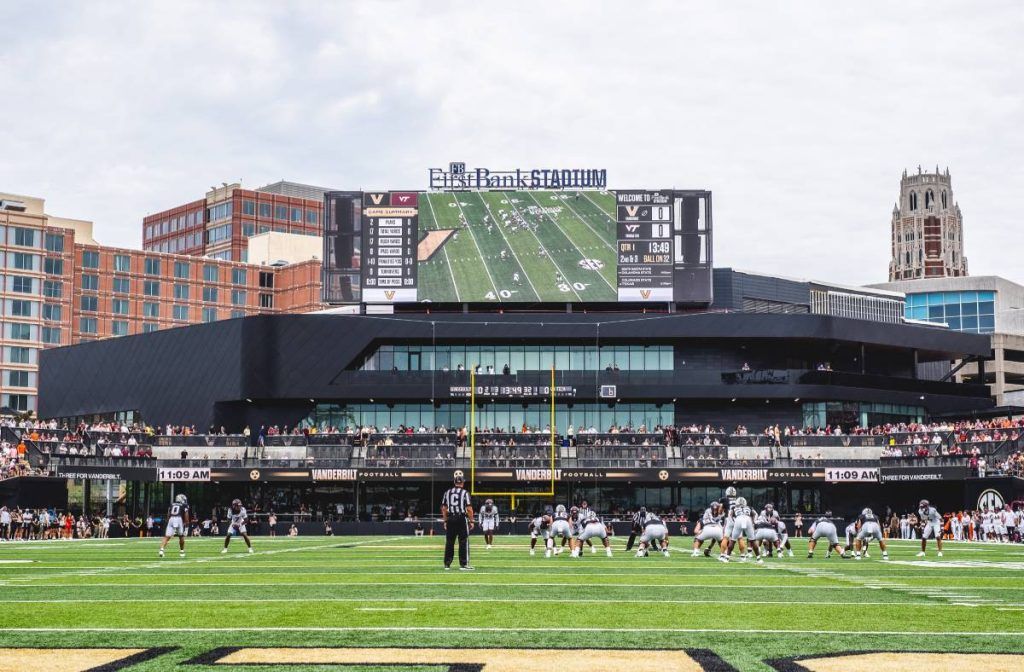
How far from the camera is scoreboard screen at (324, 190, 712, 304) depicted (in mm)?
73812

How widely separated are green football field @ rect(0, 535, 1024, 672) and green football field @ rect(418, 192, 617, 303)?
4649 centimetres

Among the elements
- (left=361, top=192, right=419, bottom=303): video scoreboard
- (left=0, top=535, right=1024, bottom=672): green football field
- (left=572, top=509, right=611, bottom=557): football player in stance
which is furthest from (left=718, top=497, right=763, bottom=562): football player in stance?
(left=361, top=192, right=419, bottom=303): video scoreboard

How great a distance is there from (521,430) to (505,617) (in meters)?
57.3

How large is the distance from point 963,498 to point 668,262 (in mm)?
21114

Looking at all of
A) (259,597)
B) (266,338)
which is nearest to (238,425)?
(266,338)

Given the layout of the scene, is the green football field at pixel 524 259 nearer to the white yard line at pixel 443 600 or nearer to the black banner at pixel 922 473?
the black banner at pixel 922 473

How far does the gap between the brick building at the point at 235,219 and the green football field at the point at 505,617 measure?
129888 millimetres

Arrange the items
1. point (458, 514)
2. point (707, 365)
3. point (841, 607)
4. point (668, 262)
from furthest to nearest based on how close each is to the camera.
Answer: point (707, 365) → point (668, 262) → point (458, 514) → point (841, 607)

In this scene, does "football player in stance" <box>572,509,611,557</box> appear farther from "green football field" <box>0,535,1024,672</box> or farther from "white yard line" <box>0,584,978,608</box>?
"white yard line" <box>0,584,978,608</box>

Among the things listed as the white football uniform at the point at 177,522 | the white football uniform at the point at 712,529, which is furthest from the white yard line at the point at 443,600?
the white football uniform at the point at 177,522

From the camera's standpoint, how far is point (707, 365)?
79188 mm

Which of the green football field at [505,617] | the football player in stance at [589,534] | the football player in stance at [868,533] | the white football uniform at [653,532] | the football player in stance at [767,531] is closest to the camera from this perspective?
the green football field at [505,617]

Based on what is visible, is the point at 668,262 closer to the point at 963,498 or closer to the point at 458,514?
the point at 963,498

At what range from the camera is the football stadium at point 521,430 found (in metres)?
33.5
